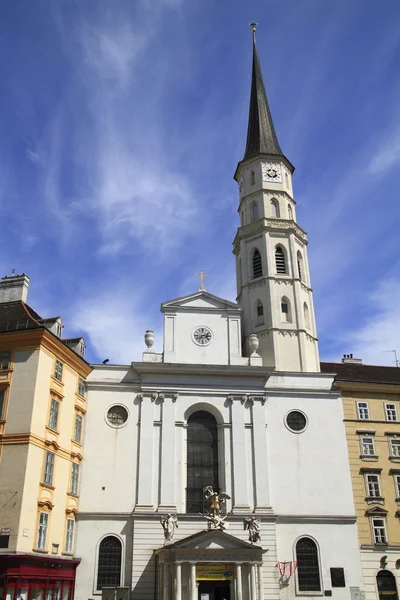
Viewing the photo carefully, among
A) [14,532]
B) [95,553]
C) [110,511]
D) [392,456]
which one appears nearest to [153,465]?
[110,511]

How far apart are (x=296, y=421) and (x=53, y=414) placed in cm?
1338

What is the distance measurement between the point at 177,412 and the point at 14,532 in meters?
11.2

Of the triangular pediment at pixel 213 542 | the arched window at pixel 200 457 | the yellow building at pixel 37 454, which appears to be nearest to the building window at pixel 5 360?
the yellow building at pixel 37 454

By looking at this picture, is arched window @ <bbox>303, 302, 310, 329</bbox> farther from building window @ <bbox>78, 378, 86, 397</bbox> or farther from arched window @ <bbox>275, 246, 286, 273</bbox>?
building window @ <bbox>78, 378, 86, 397</bbox>

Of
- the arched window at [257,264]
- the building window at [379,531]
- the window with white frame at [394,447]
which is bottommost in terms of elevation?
the building window at [379,531]

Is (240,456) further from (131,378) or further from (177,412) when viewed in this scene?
(131,378)

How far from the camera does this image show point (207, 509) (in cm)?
3103

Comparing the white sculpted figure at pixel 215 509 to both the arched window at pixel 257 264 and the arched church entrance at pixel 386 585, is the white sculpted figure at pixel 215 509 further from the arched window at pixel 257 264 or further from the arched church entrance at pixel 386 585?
the arched window at pixel 257 264

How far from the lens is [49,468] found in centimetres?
2727

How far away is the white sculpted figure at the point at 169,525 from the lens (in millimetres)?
29375

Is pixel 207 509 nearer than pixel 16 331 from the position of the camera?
No

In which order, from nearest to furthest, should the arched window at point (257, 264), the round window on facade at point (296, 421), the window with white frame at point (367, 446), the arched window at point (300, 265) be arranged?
the window with white frame at point (367, 446), the round window on facade at point (296, 421), the arched window at point (257, 264), the arched window at point (300, 265)

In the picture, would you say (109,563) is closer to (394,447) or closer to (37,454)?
(37,454)

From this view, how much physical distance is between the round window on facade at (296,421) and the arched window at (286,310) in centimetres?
592
